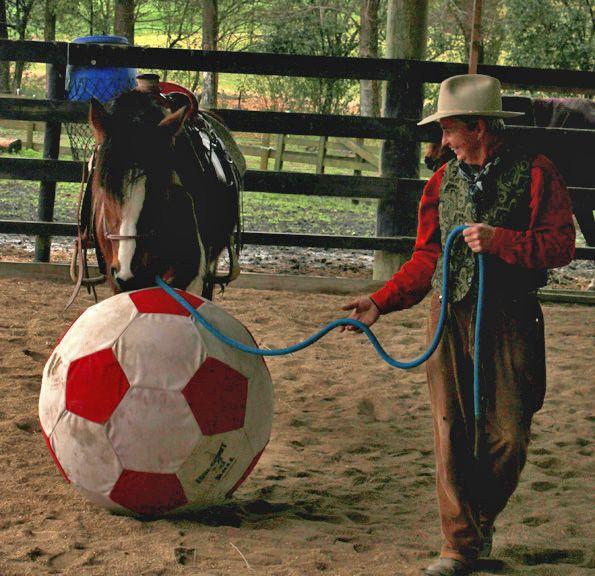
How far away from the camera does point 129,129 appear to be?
430 cm

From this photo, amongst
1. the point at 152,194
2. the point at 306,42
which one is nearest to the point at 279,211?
the point at 152,194

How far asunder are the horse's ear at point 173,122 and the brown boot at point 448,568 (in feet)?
7.53

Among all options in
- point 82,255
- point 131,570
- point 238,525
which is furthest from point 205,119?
point 131,570

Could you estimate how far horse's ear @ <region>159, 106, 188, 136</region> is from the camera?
4.42 m

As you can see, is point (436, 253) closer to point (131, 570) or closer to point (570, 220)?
point (570, 220)

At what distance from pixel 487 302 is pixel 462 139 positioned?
1.82 feet

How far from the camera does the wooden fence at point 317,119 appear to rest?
26.2 feet

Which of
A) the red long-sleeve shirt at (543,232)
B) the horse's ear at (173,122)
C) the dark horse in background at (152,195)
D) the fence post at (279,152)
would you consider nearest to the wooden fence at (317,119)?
the dark horse in background at (152,195)

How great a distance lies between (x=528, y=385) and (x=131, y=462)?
4.59 ft

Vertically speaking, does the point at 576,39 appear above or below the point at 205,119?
above

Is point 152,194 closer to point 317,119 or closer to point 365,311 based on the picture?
point 365,311

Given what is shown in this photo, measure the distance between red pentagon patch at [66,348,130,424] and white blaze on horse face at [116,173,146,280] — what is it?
66cm

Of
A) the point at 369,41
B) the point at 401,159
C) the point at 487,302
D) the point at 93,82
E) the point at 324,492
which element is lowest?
the point at 324,492

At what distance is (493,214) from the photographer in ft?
10.5
